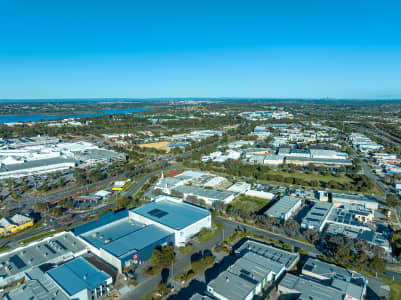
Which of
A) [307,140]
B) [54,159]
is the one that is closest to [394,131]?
[307,140]

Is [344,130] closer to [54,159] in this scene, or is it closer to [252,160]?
[252,160]

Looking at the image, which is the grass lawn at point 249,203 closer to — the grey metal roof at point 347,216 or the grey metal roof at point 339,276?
the grey metal roof at point 347,216

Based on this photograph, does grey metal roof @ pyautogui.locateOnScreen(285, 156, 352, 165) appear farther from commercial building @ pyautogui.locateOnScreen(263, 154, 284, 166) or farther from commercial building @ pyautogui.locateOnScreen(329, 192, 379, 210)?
commercial building @ pyautogui.locateOnScreen(329, 192, 379, 210)

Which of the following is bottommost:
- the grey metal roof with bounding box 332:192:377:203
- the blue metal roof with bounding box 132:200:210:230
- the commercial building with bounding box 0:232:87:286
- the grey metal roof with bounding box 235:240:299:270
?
the grey metal roof with bounding box 235:240:299:270

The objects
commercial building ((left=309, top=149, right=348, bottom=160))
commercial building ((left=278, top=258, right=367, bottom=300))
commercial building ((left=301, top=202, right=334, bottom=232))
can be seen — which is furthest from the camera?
commercial building ((left=309, top=149, right=348, bottom=160))

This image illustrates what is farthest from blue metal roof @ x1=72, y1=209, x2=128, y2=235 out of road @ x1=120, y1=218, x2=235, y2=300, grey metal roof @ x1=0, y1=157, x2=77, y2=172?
grey metal roof @ x1=0, y1=157, x2=77, y2=172

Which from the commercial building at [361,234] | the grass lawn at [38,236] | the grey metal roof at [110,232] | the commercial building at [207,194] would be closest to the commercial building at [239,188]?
the commercial building at [207,194]
